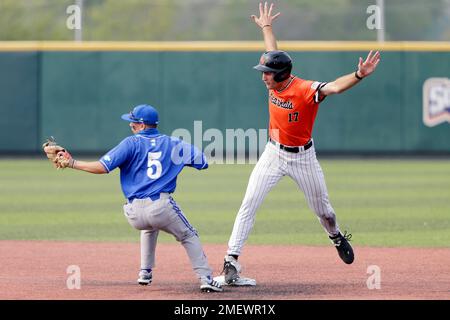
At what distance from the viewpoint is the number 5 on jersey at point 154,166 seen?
706 centimetres

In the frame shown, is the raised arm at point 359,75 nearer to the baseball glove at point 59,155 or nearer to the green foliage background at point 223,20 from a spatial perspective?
the baseball glove at point 59,155

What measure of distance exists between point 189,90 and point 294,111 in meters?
14.5

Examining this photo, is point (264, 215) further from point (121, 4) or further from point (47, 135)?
point (121, 4)

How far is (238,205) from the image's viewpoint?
13.8 metres

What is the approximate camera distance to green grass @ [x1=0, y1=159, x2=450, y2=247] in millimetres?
10844

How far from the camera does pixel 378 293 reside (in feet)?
23.2

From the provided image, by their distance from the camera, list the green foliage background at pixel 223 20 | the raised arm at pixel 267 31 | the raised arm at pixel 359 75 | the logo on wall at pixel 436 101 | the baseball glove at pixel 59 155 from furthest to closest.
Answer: the green foliage background at pixel 223 20 < the logo on wall at pixel 436 101 < the raised arm at pixel 267 31 < the raised arm at pixel 359 75 < the baseball glove at pixel 59 155

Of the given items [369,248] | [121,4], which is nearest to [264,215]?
[369,248]

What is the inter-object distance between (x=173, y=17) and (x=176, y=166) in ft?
57.2

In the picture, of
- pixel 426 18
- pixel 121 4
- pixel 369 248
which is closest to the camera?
pixel 369 248

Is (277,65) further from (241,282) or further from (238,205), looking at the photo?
(238,205)

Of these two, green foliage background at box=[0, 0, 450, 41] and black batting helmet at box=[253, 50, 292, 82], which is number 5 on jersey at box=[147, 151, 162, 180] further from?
green foliage background at box=[0, 0, 450, 41]

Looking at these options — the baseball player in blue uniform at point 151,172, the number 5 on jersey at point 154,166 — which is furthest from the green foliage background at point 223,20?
the number 5 on jersey at point 154,166

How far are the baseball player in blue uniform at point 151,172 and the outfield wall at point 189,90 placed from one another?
48.1 feet
